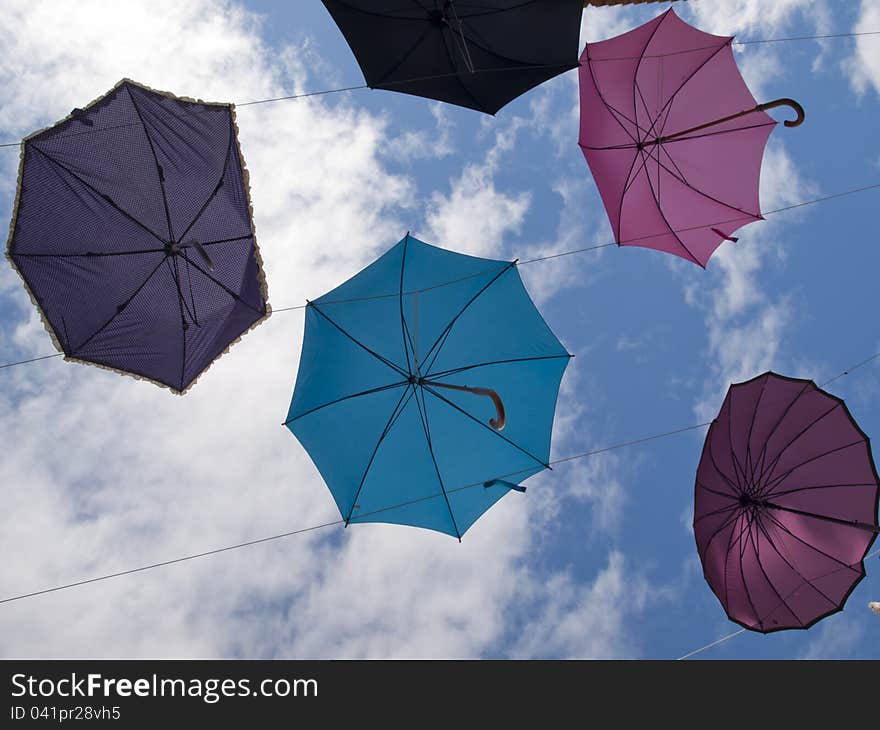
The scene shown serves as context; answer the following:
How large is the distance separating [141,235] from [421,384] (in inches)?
146

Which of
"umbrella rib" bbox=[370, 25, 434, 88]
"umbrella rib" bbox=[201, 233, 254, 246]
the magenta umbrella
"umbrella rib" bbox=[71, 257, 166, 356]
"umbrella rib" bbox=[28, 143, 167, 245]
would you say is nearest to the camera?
"umbrella rib" bbox=[28, 143, 167, 245]

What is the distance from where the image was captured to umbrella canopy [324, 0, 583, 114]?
6.95 metres

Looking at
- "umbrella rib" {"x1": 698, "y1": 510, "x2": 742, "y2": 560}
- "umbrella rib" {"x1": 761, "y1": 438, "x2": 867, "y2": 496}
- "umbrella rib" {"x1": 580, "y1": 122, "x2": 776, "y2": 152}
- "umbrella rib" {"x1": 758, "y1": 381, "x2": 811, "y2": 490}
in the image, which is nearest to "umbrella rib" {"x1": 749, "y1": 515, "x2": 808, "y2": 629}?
"umbrella rib" {"x1": 698, "y1": 510, "x2": 742, "y2": 560}

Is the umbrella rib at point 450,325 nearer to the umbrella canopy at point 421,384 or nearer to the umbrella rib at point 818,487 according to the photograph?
the umbrella canopy at point 421,384

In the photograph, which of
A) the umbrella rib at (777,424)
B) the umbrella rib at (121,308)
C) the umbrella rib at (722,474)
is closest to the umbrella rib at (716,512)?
the umbrella rib at (722,474)

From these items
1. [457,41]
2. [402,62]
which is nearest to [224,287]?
[402,62]

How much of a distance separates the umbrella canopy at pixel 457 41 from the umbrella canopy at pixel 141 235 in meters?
1.89

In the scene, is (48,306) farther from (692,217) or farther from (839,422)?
(839,422)

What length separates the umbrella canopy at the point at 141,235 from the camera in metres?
6.08

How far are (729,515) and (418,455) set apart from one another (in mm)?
3981

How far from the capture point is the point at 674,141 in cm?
789

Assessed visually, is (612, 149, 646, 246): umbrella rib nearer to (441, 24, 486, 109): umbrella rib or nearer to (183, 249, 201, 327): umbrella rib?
(441, 24, 486, 109): umbrella rib

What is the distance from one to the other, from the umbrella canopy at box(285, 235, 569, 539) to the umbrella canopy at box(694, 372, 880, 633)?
2.15 metres

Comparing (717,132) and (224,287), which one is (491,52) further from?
(224,287)
